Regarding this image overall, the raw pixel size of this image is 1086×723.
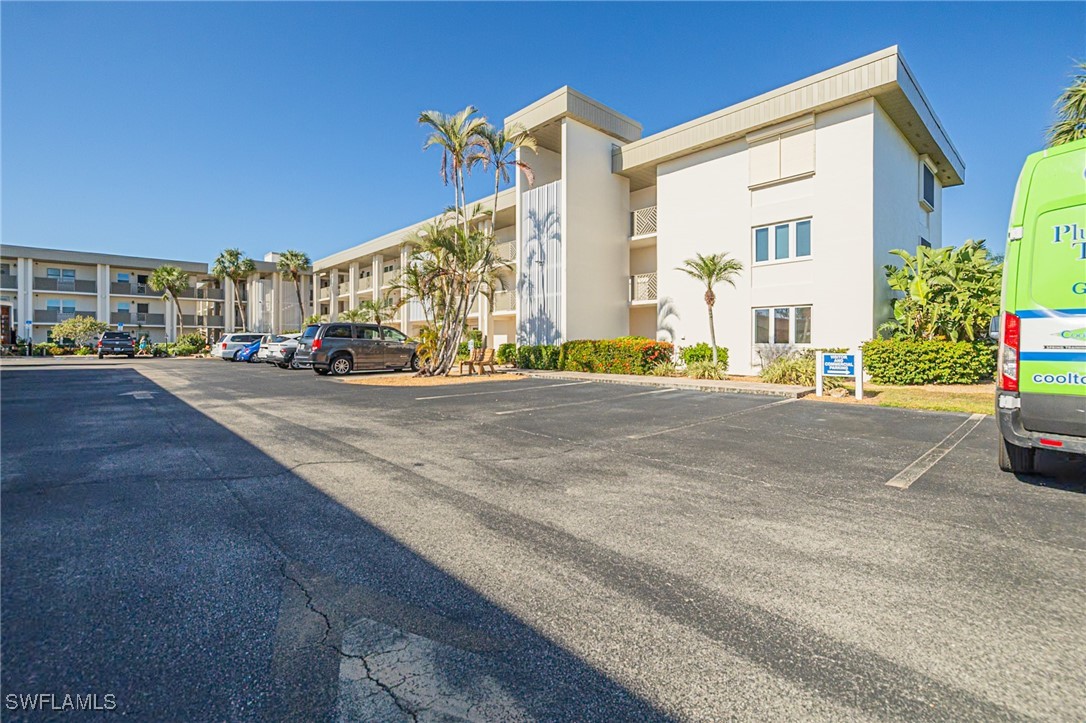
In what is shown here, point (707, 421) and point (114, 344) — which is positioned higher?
point (114, 344)

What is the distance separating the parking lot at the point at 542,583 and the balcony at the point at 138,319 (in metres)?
54.5

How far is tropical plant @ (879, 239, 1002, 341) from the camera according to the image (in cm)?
1370

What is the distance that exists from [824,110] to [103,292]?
2355 inches

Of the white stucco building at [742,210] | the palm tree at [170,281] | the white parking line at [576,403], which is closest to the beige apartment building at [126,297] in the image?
the palm tree at [170,281]

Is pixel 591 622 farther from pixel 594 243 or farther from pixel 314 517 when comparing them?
pixel 594 243

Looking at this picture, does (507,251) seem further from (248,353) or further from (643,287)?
(248,353)

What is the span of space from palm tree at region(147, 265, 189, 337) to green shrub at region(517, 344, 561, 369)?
4224 cm

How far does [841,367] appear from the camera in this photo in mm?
11594

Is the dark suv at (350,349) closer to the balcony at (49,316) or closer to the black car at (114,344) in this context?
the black car at (114,344)

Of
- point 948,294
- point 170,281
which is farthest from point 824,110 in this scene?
point 170,281

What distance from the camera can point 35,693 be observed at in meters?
1.88

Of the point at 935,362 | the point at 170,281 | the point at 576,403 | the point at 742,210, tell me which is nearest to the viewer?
the point at 576,403

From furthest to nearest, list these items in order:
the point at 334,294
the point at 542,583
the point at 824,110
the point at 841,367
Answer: the point at 334,294, the point at 824,110, the point at 841,367, the point at 542,583

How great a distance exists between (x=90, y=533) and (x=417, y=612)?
8.75 ft
